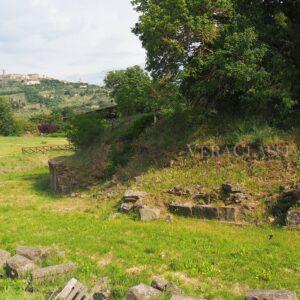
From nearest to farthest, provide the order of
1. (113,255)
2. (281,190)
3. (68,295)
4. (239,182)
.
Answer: (68,295)
(113,255)
(281,190)
(239,182)

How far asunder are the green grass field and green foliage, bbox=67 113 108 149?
14.8 meters

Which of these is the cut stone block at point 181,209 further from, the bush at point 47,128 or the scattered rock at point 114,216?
the bush at point 47,128

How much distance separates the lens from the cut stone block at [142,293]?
28.5 feet

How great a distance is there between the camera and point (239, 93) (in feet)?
71.8

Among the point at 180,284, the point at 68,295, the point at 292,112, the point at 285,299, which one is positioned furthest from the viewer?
the point at 292,112

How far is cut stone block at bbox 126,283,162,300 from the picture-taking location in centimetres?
868

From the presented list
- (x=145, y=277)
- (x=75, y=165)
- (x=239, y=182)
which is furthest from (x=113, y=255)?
(x=75, y=165)

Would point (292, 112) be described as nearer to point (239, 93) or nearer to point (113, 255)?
point (239, 93)

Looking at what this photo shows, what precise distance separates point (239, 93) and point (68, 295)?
608 inches

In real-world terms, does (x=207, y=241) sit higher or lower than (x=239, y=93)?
lower

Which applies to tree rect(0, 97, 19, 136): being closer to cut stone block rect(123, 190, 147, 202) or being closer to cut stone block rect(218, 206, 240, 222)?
cut stone block rect(123, 190, 147, 202)

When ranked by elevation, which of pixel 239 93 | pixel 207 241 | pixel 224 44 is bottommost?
pixel 207 241

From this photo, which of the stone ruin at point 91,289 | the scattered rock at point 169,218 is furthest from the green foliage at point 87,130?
the stone ruin at point 91,289

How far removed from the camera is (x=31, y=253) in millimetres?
12617
